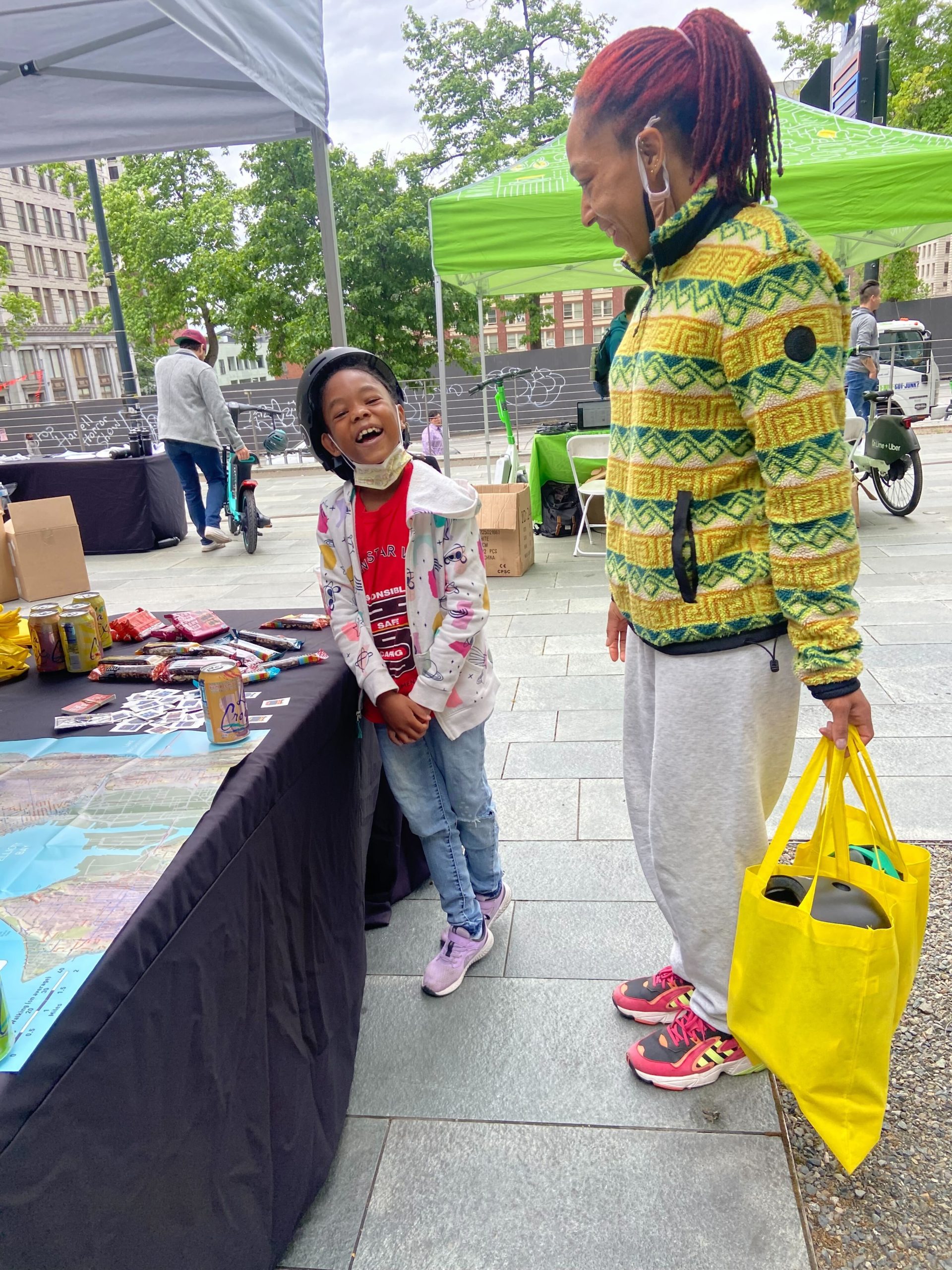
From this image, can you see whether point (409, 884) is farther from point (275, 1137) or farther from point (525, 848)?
point (275, 1137)

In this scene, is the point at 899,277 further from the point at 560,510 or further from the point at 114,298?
the point at 560,510

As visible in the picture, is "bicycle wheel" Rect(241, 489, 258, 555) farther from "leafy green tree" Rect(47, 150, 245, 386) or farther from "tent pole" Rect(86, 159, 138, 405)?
"leafy green tree" Rect(47, 150, 245, 386)

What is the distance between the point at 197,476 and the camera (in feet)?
26.7

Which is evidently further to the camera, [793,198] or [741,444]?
[793,198]

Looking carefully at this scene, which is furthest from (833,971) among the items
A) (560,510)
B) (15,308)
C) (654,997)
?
(15,308)

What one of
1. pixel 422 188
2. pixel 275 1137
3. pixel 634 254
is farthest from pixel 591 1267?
pixel 422 188

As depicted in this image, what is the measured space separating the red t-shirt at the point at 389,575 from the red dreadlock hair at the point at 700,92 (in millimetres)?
843

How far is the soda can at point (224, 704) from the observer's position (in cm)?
161

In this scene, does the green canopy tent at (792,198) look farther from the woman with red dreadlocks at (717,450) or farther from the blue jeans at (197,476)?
the woman with red dreadlocks at (717,450)

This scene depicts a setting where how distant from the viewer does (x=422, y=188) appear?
25.2 meters

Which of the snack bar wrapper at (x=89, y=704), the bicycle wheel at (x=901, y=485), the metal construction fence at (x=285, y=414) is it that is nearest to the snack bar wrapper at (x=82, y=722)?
the snack bar wrapper at (x=89, y=704)

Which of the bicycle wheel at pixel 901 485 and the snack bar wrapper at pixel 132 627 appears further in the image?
the bicycle wheel at pixel 901 485

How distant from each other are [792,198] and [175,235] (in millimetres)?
22921

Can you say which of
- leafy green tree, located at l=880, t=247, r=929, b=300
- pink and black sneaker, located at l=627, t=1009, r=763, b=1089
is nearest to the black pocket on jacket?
pink and black sneaker, located at l=627, t=1009, r=763, b=1089
